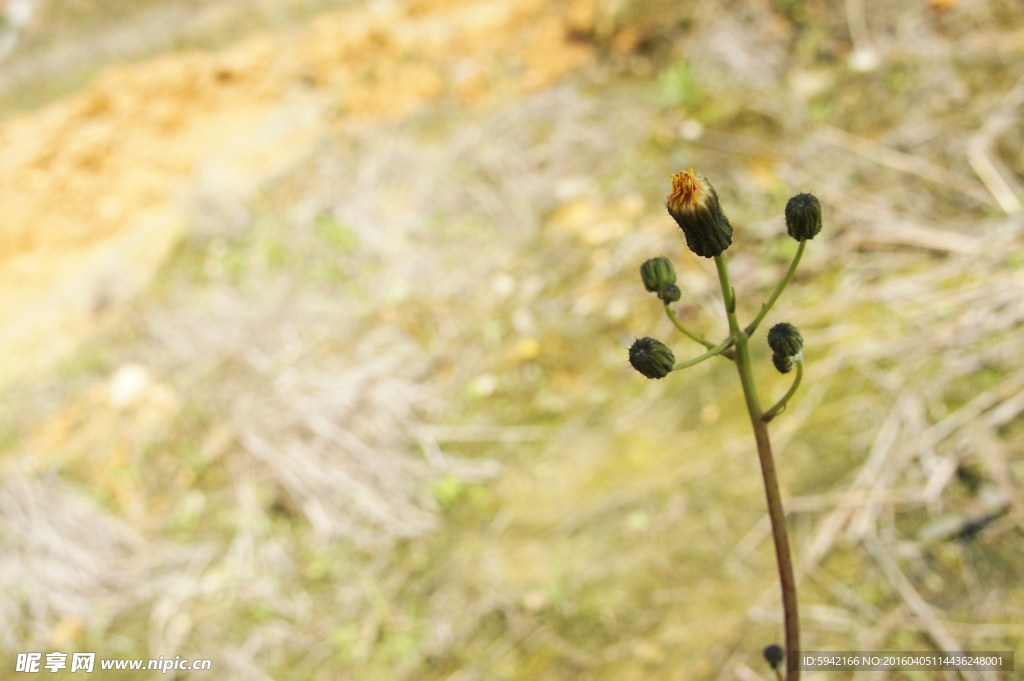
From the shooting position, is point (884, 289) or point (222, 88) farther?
point (222, 88)

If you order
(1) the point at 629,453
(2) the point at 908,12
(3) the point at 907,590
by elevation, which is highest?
(2) the point at 908,12

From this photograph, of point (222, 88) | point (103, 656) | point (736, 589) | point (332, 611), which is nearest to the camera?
point (736, 589)

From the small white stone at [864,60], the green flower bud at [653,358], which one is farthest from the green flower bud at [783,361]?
the small white stone at [864,60]

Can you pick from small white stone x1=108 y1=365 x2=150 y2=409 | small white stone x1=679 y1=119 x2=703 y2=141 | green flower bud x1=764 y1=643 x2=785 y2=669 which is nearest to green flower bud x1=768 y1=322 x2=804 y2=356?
green flower bud x1=764 y1=643 x2=785 y2=669

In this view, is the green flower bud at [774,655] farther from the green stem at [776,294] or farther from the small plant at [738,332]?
the green stem at [776,294]

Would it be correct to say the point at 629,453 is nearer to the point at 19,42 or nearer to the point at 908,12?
the point at 908,12

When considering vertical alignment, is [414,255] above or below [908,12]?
below

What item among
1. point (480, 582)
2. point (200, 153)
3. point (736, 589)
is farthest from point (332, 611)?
point (200, 153)
